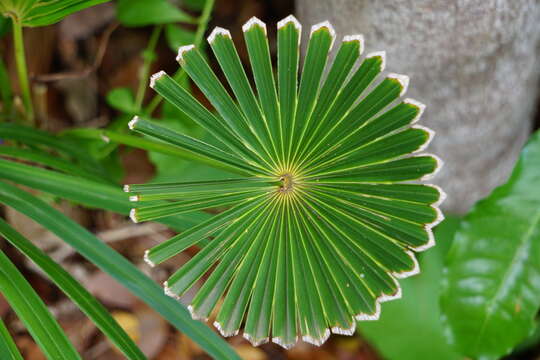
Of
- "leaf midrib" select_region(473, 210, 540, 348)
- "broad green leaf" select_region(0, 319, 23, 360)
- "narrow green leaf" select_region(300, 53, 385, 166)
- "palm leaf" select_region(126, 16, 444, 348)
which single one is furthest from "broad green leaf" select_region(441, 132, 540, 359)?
"broad green leaf" select_region(0, 319, 23, 360)

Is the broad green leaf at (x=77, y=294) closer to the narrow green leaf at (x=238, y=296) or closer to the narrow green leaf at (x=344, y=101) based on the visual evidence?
the narrow green leaf at (x=238, y=296)

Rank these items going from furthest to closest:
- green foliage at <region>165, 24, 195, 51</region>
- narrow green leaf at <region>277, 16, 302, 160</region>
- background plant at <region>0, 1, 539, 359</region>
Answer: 1. green foliage at <region>165, 24, 195, 51</region>
2. background plant at <region>0, 1, 539, 359</region>
3. narrow green leaf at <region>277, 16, 302, 160</region>

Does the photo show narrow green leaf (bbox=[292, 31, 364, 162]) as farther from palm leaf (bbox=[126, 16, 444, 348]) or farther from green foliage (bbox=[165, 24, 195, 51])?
green foliage (bbox=[165, 24, 195, 51])

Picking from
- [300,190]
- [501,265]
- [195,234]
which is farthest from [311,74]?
[501,265]

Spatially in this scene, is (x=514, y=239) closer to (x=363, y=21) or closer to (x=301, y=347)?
(x=363, y=21)

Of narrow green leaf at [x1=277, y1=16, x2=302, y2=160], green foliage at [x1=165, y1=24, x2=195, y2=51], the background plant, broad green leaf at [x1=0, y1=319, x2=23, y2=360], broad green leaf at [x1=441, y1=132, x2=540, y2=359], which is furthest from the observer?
green foliage at [x1=165, y1=24, x2=195, y2=51]

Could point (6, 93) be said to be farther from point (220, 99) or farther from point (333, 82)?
point (333, 82)

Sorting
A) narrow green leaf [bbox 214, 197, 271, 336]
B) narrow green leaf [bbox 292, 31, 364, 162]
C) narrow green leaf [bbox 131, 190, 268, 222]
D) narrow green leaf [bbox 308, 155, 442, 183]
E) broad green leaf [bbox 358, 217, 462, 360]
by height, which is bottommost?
broad green leaf [bbox 358, 217, 462, 360]
